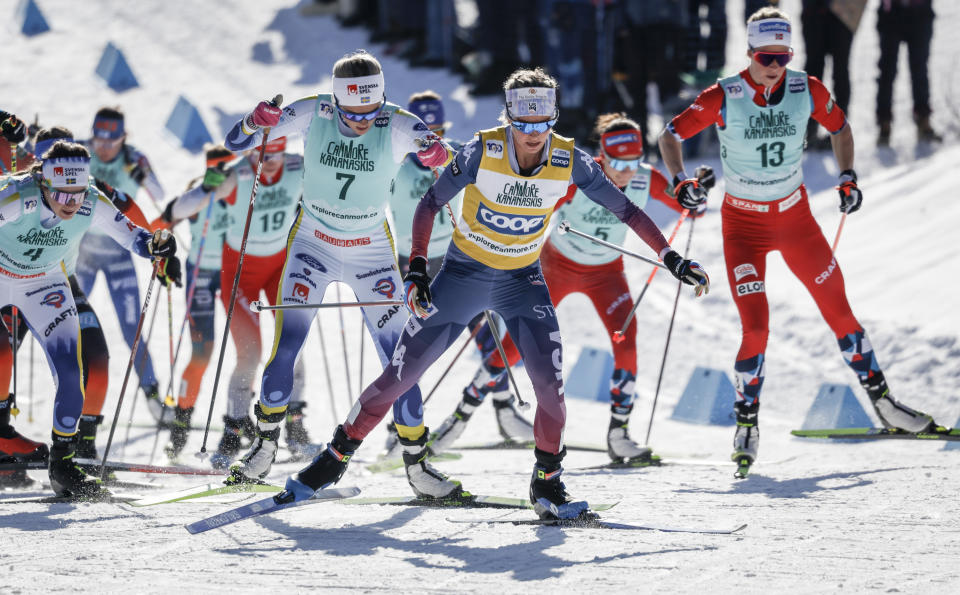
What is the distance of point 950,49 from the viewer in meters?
16.4

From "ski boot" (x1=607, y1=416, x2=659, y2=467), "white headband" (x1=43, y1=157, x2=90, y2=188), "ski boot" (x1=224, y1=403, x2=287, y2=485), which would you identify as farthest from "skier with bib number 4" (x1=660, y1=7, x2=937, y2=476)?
"white headband" (x1=43, y1=157, x2=90, y2=188)

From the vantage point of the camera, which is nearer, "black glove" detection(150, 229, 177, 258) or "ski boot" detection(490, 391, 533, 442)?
"black glove" detection(150, 229, 177, 258)

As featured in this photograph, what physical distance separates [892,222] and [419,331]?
7.36 metres

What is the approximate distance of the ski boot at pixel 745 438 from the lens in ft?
24.9

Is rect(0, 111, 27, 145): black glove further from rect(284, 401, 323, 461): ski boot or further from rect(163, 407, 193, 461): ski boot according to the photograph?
rect(284, 401, 323, 461): ski boot

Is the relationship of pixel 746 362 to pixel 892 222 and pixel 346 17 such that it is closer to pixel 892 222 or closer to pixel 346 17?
pixel 892 222

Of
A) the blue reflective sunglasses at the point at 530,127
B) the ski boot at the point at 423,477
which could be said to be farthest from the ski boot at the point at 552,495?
the blue reflective sunglasses at the point at 530,127

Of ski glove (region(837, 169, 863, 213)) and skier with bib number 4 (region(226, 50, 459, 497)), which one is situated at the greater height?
ski glove (region(837, 169, 863, 213))

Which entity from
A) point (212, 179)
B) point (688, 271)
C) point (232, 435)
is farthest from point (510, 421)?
point (688, 271)

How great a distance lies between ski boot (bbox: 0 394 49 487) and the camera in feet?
26.1

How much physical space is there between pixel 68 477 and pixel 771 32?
481cm

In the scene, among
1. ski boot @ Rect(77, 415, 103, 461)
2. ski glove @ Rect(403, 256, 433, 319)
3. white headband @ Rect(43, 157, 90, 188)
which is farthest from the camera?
ski boot @ Rect(77, 415, 103, 461)

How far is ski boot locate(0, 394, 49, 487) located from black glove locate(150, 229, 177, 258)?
159 cm

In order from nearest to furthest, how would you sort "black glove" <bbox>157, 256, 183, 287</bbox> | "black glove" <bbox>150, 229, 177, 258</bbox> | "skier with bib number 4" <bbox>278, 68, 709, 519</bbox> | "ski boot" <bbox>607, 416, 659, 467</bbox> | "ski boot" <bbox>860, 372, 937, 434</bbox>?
1. "skier with bib number 4" <bbox>278, 68, 709, 519</bbox>
2. "black glove" <bbox>150, 229, 177, 258</bbox>
3. "black glove" <bbox>157, 256, 183, 287</bbox>
4. "ski boot" <bbox>860, 372, 937, 434</bbox>
5. "ski boot" <bbox>607, 416, 659, 467</bbox>
